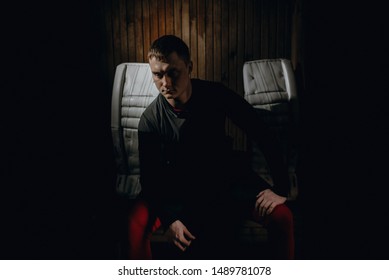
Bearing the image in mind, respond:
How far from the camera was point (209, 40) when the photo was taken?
2670mm

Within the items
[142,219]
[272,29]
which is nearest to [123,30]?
[272,29]

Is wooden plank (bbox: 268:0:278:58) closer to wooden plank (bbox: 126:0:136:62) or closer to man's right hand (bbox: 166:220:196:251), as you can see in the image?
wooden plank (bbox: 126:0:136:62)

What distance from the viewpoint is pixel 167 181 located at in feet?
7.62

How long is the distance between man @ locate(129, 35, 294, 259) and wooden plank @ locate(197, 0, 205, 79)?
458 millimetres

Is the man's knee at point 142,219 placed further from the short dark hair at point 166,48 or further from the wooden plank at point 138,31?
the wooden plank at point 138,31

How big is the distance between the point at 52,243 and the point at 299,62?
232 centimetres

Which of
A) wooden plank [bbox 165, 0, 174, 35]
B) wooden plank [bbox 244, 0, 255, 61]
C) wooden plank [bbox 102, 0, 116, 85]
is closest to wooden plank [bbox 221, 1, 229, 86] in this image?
wooden plank [bbox 244, 0, 255, 61]

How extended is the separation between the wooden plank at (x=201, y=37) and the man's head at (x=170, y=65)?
0.59 metres

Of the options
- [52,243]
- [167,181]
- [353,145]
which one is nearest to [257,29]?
[353,145]

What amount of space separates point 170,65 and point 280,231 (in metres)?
1.26

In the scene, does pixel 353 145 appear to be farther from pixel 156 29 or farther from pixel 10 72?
pixel 10 72

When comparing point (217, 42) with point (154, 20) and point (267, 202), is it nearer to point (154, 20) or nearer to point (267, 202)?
point (154, 20)

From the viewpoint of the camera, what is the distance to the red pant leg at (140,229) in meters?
2.24

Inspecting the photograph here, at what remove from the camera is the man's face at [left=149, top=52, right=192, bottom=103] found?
2.05 m
